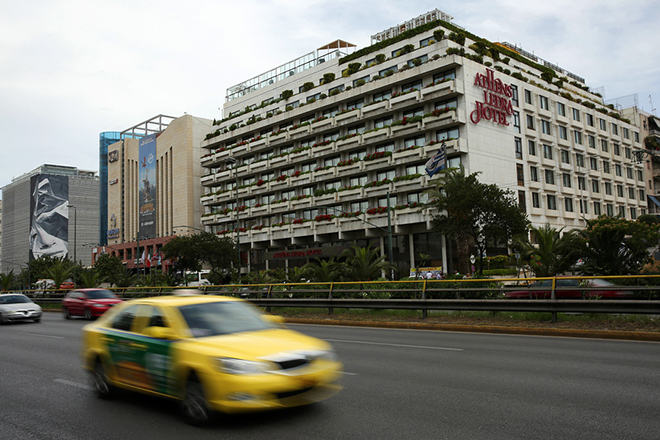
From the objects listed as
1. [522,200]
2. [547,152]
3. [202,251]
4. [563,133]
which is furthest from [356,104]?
[563,133]

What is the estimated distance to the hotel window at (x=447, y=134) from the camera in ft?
163

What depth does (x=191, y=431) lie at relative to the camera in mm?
5727

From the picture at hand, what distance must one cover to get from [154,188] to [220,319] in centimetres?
9322

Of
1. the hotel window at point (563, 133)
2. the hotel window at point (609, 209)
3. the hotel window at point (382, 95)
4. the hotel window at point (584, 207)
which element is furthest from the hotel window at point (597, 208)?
the hotel window at point (382, 95)

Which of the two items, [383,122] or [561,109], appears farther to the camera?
[561,109]

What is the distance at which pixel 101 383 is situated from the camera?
7.39 metres

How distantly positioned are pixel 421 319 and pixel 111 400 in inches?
428

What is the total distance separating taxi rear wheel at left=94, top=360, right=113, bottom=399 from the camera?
731cm

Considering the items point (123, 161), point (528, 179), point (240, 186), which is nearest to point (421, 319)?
point (528, 179)

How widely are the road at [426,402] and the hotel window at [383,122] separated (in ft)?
151

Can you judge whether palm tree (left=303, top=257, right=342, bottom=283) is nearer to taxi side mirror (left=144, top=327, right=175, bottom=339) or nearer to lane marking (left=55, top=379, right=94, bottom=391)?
lane marking (left=55, top=379, right=94, bottom=391)

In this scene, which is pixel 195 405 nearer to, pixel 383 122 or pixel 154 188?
pixel 383 122

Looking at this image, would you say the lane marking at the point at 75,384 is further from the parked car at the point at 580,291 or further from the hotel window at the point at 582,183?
the hotel window at the point at 582,183

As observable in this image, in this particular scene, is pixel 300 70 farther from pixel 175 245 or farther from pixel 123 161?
pixel 123 161
